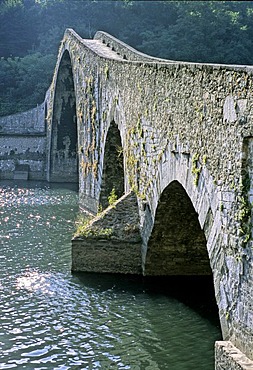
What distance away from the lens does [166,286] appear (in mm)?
14367

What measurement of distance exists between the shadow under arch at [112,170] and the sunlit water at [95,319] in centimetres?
423

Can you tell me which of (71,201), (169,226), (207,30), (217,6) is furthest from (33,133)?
(169,226)

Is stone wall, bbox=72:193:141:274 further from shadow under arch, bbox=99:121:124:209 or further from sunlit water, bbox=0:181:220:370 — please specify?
shadow under arch, bbox=99:121:124:209

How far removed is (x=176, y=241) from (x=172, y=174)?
8.88ft

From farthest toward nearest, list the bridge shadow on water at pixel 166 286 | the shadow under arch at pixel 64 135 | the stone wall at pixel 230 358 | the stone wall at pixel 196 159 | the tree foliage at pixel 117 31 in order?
1. the tree foliage at pixel 117 31
2. the shadow under arch at pixel 64 135
3. the bridge shadow on water at pixel 166 286
4. the stone wall at pixel 196 159
5. the stone wall at pixel 230 358

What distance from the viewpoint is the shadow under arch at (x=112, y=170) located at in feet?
70.1

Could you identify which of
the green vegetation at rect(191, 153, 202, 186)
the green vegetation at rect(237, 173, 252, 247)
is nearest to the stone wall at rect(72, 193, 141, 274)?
the green vegetation at rect(191, 153, 202, 186)

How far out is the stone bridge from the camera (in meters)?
8.83

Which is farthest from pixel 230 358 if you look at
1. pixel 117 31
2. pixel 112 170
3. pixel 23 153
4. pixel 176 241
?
pixel 117 31

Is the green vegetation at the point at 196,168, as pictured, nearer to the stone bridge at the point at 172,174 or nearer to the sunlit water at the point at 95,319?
the stone bridge at the point at 172,174

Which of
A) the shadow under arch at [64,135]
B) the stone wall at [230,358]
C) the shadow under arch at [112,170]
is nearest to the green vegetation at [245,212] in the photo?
the stone wall at [230,358]

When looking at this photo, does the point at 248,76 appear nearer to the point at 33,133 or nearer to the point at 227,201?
the point at 227,201

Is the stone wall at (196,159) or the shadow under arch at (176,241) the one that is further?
the shadow under arch at (176,241)

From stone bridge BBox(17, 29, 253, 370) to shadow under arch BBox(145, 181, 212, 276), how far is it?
2 centimetres
